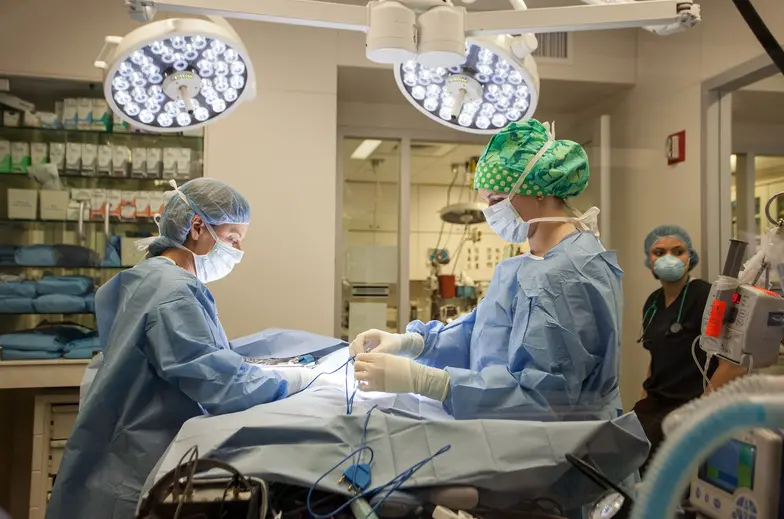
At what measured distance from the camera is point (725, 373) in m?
1.28

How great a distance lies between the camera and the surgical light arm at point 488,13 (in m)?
1.27

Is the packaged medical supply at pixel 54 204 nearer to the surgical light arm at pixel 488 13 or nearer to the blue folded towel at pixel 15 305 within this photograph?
the blue folded towel at pixel 15 305

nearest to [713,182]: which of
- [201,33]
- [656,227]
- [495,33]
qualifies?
[656,227]

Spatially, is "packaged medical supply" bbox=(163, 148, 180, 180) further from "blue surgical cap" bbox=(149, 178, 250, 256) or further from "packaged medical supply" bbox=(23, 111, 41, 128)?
"blue surgical cap" bbox=(149, 178, 250, 256)

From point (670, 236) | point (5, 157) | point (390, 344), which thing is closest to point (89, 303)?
point (5, 157)

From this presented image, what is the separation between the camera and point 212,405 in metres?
1.36

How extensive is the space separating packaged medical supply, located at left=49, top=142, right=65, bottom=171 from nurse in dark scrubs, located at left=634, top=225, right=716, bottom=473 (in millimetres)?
2766

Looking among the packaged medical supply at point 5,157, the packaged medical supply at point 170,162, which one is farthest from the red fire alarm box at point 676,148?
the packaged medical supply at point 5,157

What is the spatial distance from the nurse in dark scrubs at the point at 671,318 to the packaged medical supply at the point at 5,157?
2.97 m

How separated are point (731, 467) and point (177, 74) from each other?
150 cm

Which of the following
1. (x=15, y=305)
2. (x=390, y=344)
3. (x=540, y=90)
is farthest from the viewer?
(x=540, y=90)

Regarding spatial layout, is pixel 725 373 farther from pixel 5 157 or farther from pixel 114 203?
pixel 5 157

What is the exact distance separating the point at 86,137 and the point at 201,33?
5.89 feet

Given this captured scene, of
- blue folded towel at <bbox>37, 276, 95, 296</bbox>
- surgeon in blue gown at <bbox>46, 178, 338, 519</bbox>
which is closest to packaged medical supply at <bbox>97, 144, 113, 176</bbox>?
blue folded towel at <bbox>37, 276, 95, 296</bbox>
